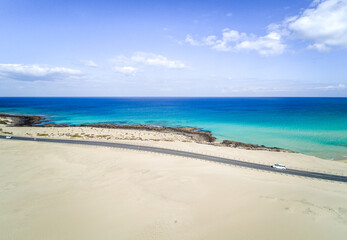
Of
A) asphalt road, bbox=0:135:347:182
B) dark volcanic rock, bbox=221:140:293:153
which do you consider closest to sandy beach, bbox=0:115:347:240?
asphalt road, bbox=0:135:347:182

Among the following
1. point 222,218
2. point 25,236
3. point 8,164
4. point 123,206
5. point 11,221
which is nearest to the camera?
point 25,236

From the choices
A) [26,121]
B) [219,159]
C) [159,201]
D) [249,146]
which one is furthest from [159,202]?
[26,121]

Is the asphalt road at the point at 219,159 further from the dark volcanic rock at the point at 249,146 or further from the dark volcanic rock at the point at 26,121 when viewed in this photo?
the dark volcanic rock at the point at 26,121

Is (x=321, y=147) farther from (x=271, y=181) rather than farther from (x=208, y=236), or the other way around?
(x=208, y=236)

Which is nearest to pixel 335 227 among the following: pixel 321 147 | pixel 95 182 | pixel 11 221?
pixel 95 182

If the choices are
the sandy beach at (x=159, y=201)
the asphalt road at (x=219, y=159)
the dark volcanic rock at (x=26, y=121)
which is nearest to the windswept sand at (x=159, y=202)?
the sandy beach at (x=159, y=201)
